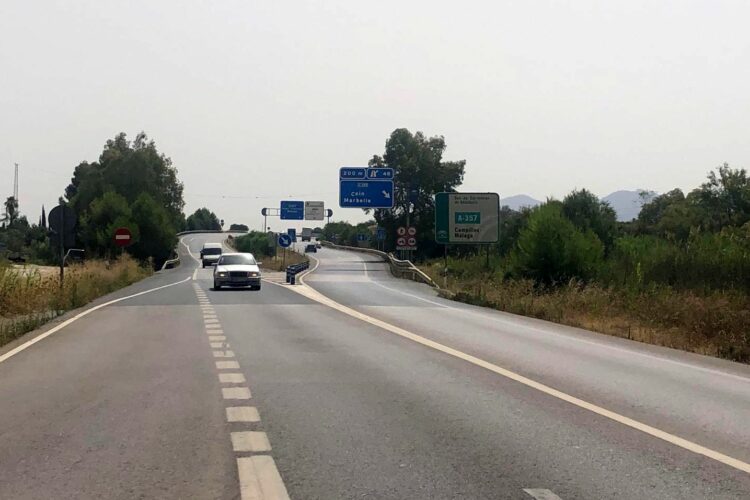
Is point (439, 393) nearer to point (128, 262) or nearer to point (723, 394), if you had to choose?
point (723, 394)

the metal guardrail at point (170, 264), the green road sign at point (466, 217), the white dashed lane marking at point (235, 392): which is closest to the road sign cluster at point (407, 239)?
the green road sign at point (466, 217)

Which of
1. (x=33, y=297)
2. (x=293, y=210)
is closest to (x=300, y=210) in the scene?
(x=293, y=210)

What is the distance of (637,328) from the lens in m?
19.7

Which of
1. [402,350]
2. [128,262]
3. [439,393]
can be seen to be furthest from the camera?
[128,262]

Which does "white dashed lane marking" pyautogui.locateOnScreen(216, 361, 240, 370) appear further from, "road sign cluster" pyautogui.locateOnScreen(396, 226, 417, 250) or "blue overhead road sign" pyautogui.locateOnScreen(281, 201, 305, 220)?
"blue overhead road sign" pyautogui.locateOnScreen(281, 201, 305, 220)

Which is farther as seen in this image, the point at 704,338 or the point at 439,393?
the point at 704,338

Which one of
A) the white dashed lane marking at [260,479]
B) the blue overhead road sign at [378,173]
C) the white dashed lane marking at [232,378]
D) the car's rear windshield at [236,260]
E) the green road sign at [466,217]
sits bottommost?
A: the white dashed lane marking at [232,378]

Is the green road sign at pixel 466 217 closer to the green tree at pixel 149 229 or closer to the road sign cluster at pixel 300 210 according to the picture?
the road sign cluster at pixel 300 210

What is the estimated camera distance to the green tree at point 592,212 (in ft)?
192

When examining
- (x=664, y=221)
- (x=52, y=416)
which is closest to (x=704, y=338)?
(x=52, y=416)

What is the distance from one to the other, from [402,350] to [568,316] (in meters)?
10.1

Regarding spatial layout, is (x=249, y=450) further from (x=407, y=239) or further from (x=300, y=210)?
(x=300, y=210)

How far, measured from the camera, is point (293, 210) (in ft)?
235

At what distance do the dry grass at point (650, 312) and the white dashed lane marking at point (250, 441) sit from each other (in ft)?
34.4
